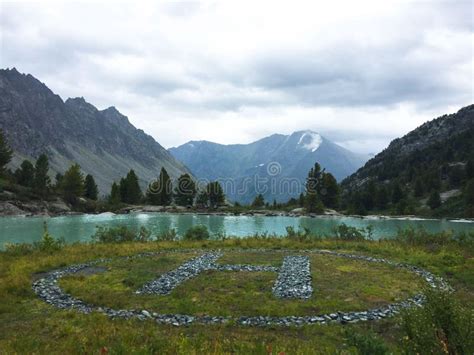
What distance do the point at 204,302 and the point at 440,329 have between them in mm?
12524

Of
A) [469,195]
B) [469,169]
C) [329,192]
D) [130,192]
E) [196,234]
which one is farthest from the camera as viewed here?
[469,169]

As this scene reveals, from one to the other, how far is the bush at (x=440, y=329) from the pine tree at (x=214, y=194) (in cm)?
14944

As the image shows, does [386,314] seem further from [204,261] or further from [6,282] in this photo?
[6,282]

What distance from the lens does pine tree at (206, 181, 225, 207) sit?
520 feet

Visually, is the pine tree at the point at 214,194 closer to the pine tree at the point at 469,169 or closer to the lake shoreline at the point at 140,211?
the lake shoreline at the point at 140,211

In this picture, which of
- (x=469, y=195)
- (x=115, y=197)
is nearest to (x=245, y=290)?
(x=115, y=197)

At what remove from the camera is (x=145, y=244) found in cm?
4084

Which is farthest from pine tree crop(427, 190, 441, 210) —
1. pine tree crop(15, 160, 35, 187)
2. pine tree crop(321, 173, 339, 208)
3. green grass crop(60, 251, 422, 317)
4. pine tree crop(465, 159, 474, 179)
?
pine tree crop(15, 160, 35, 187)

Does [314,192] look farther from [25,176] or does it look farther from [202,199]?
[25,176]

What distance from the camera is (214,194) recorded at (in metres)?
158

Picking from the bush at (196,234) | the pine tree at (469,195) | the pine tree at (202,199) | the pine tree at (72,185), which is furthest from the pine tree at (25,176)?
the pine tree at (469,195)

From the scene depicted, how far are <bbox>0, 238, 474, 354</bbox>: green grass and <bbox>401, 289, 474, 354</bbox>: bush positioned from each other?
204 cm

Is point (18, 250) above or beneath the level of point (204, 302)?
above

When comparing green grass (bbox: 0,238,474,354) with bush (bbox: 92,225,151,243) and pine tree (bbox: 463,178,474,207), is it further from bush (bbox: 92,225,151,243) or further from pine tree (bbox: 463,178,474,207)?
pine tree (bbox: 463,178,474,207)
